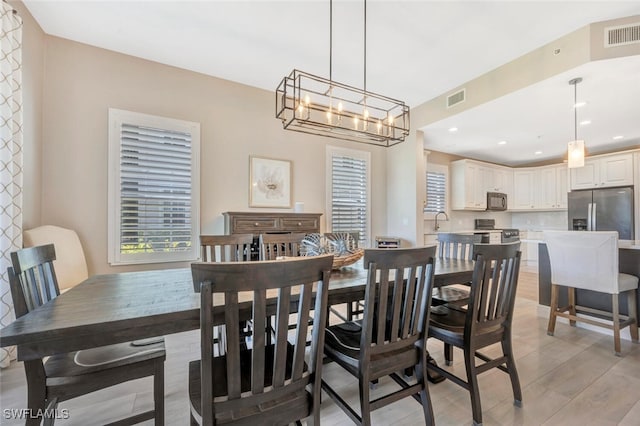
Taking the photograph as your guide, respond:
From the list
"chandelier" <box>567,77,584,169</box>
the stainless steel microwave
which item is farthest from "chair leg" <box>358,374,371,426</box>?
the stainless steel microwave

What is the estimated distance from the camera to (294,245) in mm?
2555

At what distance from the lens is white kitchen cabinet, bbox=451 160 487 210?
6023 mm

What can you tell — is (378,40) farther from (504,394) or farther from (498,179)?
(498,179)

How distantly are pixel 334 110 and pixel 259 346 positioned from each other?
1.79 m

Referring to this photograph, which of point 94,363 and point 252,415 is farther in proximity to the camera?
point 94,363

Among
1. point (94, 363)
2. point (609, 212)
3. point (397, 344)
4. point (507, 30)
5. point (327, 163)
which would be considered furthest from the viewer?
point (609, 212)

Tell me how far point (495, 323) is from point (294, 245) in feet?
5.40

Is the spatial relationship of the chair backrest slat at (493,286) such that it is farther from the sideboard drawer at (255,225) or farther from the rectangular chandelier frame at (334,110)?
the sideboard drawer at (255,225)

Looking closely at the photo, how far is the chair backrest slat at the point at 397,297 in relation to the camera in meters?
1.26

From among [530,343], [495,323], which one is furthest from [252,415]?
[530,343]

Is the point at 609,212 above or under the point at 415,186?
under

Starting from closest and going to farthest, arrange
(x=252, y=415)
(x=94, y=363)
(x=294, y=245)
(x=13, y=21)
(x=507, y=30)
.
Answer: (x=252, y=415) → (x=94, y=363) → (x=13, y=21) → (x=294, y=245) → (x=507, y=30)

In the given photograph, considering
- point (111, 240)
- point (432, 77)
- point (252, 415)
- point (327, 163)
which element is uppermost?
point (432, 77)

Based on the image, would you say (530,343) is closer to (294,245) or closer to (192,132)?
(294,245)
